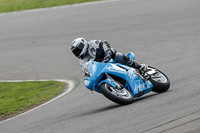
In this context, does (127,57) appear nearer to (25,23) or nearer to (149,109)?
(149,109)

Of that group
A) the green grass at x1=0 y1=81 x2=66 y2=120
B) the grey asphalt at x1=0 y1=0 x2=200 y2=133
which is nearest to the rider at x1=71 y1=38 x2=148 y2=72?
the grey asphalt at x1=0 y1=0 x2=200 y2=133

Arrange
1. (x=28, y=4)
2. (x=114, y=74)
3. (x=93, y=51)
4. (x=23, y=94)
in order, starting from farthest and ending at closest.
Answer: (x=28, y=4)
(x=23, y=94)
(x=93, y=51)
(x=114, y=74)

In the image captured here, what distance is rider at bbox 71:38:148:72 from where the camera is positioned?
28.0 ft

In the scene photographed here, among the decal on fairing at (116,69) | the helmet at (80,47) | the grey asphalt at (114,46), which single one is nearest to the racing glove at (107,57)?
the decal on fairing at (116,69)

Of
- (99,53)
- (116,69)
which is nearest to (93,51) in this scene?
(99,53)

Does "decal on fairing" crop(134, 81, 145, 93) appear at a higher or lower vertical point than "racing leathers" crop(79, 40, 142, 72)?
lower

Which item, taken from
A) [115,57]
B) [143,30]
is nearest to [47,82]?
[115,57]

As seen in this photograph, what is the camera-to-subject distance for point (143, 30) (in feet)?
58.7

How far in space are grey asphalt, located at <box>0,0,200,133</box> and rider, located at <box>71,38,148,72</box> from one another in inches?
37.0

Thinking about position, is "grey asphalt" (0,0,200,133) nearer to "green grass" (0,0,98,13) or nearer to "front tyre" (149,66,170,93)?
"front tyre" (149,66,170,93)

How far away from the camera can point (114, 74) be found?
27.3ft

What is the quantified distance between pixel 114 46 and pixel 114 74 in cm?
828

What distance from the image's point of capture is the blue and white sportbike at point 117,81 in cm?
808

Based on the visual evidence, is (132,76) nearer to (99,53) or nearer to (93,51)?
(99,53)
